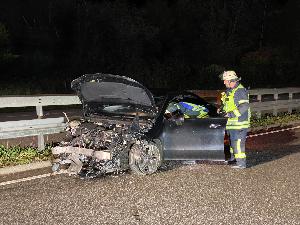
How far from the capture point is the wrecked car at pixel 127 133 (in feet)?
26.1

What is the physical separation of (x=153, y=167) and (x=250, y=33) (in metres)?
51.6

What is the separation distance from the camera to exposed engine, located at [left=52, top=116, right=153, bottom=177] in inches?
311

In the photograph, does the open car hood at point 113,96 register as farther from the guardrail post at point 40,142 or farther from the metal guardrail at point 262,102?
the metal guardrail at point 262,102

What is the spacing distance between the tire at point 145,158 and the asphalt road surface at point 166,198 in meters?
0.15

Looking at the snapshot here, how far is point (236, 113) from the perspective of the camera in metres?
8.94

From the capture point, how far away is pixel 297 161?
993 cm

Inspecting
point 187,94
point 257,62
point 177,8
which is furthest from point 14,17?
point 187,94

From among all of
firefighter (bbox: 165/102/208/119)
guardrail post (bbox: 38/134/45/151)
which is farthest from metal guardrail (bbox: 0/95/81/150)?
firefighter (bbox: 165/102/208/119)

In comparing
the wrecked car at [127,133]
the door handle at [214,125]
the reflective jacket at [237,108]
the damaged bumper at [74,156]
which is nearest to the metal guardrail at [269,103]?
the reflective jacket at [237,108]

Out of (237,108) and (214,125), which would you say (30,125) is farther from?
(237,108)

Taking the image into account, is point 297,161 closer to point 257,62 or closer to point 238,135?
point 238,135

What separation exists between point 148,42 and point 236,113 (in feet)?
124

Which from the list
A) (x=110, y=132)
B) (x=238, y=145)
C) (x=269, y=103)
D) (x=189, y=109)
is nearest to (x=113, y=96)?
(x=110, y=132)

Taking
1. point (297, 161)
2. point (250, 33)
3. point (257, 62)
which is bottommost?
point (297, 161)
